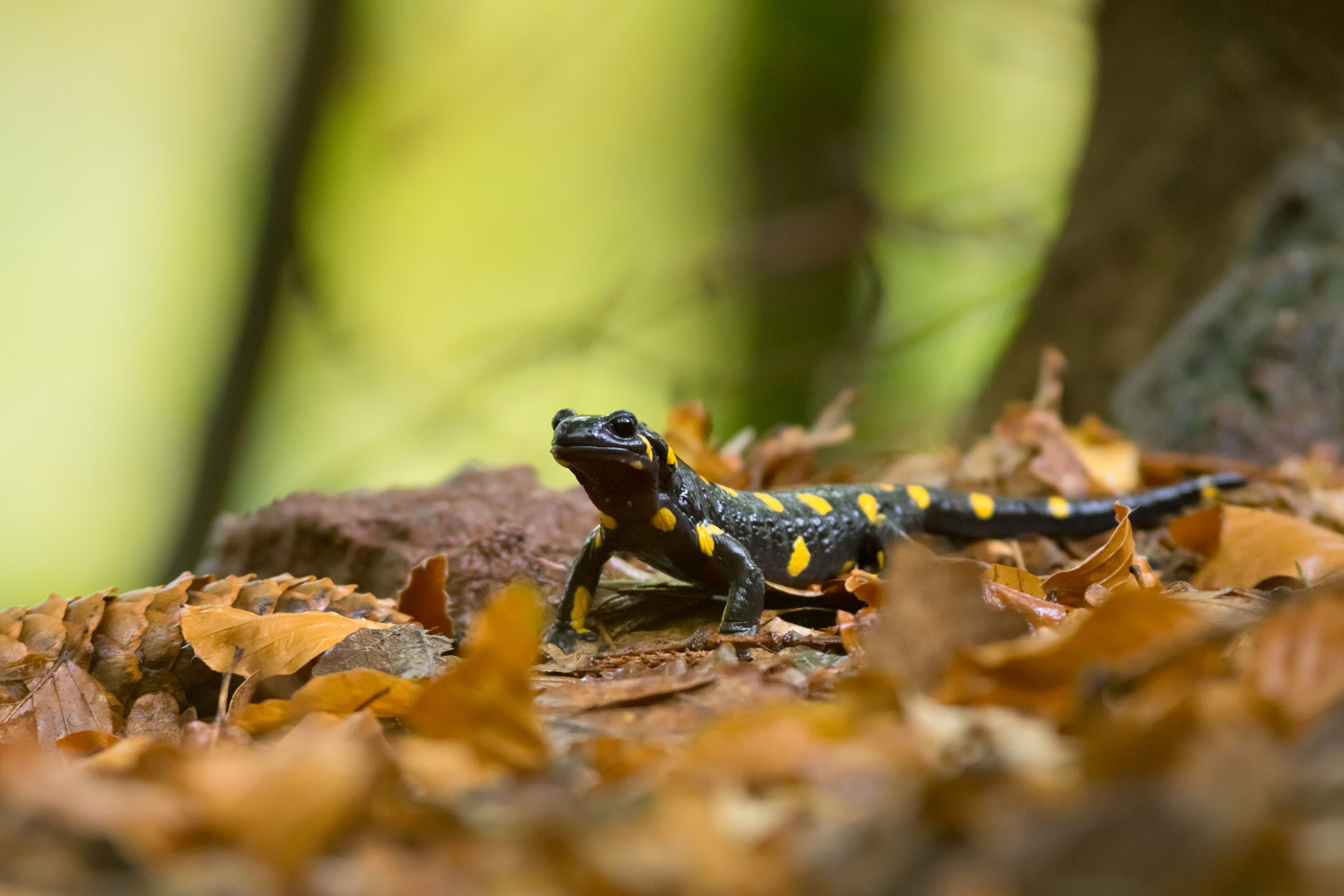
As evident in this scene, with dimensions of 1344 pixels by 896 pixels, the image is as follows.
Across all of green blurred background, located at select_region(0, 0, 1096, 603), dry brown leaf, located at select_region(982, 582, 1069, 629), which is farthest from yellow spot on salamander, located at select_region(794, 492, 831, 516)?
green blurred background, located at select_region(0, 0, 1096, 603)

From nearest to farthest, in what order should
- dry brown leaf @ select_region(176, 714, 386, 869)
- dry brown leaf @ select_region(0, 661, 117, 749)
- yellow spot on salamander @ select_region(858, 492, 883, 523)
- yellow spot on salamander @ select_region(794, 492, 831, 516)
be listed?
dry brown leaf @ select_region(176, 714, 386, 869), dry brown leaf @ select_region(0, 661, 117, 749), yellow spot on salamander @ select_region(794, 492, 831, 516), yellow spot on salamander @ select_region(858, 492, 883, 523)

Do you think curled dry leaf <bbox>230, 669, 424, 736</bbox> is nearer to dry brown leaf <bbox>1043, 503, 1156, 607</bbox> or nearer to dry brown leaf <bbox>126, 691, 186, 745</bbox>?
dry brown leaf <bbox>126, 691, 186, 745</bbox>

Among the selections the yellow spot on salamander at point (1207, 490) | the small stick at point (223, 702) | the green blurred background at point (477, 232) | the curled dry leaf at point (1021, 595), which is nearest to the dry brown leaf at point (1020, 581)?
the curled dry leaf at point (1021, 595)

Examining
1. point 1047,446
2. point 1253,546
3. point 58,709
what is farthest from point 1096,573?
point 58,709

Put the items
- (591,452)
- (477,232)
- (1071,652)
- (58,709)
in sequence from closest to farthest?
(1071,652), (58,709), (591,452), (477,232)

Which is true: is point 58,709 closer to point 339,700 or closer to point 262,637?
point 262,637

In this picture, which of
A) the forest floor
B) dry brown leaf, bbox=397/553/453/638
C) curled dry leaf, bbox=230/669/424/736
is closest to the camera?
the forest floor
